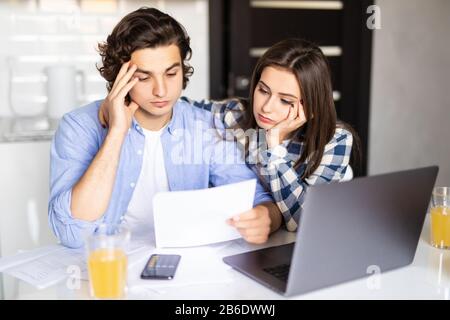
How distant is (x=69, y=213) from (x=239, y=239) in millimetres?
397

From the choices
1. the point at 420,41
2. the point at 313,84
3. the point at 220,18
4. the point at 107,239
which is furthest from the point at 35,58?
the point at 420,41

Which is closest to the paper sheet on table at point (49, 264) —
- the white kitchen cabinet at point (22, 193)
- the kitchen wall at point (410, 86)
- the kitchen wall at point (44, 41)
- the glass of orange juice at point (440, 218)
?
the glass of orange juice at point (440, 218)

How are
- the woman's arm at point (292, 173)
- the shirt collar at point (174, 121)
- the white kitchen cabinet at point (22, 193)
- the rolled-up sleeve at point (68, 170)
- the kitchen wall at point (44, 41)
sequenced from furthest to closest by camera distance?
1. the kitchen wall at point (44, 41)
2. the white kitchen cabinet at point (22, 193)
3. the shirt collar at point (174, 121)
4. the woman's arm at point (292, 173)
5. the rolled-up sleeve at point (68, 170)

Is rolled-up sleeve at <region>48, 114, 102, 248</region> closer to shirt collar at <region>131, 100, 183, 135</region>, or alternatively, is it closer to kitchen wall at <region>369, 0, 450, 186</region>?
shirt collar at <region>131, 100, 183, 135</region>

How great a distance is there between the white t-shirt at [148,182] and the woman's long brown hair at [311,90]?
36 centimetres

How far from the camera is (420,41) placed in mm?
3477

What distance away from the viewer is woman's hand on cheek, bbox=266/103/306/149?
1531mm

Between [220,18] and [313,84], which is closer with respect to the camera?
[313,84]

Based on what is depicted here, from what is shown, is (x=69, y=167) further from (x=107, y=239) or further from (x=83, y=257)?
(x=107, y=239)

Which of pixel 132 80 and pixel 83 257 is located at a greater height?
pixel 132 80

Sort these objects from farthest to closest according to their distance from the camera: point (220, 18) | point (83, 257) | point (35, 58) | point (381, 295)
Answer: point (220, 18) < point (35, 58) < point (83, 257) < point (381, 295)

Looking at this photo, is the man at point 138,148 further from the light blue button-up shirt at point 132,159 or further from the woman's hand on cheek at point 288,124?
the woman's hand on cheek at point 288,124

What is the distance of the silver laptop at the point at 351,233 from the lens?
3.22 ft

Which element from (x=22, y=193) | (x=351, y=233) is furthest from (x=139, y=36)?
(x=22, y=193)
